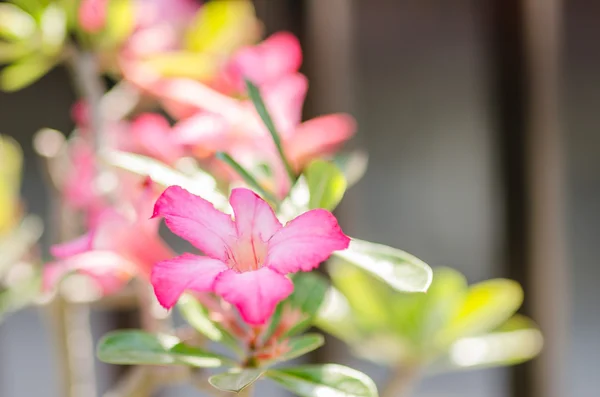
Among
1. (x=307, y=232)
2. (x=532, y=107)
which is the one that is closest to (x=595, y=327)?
(x=532, y=107)

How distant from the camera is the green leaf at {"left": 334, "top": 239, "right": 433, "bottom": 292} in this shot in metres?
0.31

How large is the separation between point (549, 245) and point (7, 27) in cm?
84

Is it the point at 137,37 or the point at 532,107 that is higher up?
the point at 532,107

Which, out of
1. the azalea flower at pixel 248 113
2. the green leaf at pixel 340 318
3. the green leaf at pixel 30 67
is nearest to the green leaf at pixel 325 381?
the azalea flower at pixel 248 113

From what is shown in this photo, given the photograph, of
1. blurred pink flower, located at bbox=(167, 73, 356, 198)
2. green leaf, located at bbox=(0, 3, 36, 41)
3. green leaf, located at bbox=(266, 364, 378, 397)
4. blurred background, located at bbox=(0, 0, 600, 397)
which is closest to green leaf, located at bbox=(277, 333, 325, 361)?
green leaf, located at bbox=(266, 364, 378, 397)

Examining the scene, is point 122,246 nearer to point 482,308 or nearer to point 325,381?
point 325,381

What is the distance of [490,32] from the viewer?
1099 mm

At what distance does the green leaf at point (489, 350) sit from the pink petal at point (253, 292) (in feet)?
1.07

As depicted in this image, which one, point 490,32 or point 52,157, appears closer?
point 52,157

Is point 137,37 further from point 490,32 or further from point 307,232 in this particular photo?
point 490,32

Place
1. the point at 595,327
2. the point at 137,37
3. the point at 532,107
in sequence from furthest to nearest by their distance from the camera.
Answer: the point at 595,327
the point at 532,107
the point at 137,37

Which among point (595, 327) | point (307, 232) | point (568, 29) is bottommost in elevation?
point (307, 232)

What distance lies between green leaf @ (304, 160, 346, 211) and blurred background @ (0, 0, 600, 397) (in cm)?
76

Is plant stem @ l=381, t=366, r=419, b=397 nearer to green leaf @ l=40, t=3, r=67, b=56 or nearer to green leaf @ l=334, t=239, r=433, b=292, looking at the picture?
green leaf @ l=334, t=239, r=433, b=292
